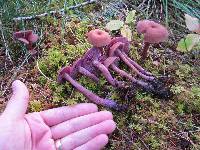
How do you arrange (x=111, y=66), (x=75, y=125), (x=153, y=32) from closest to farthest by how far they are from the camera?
(x=75, y=125), (x=153, y=32), (x=111, y=66)

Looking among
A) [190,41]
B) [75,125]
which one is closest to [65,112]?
[75,125]

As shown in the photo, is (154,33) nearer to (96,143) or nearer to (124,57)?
(124,57)

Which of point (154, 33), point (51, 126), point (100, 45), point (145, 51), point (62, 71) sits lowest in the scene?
point (51, 126)

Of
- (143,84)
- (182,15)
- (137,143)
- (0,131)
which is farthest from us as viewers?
(182,15)

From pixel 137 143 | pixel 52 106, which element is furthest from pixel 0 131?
pixel 137 143

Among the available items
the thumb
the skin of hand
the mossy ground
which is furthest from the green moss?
the thumb

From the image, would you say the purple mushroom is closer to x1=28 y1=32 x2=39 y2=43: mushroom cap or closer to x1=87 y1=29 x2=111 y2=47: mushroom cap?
x1=87 y1=29 x2=111 y2=47: mushroom cap

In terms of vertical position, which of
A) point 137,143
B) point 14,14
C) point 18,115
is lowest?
point 137,143

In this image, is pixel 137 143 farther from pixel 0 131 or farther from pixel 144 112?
pixel 0 131
